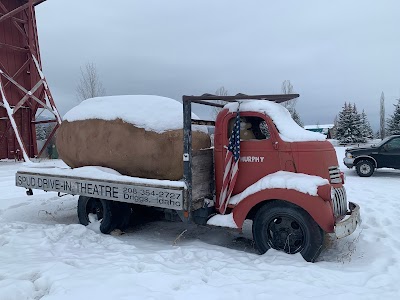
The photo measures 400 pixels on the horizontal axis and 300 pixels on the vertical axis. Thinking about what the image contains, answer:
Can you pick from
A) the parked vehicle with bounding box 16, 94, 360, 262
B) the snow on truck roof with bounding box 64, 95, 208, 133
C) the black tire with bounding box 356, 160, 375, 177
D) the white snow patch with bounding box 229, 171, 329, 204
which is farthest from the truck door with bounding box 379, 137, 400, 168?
the white snow patch with bounding box 229, 171, 329, 204

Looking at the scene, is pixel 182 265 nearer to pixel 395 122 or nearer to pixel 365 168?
pixel 365 168

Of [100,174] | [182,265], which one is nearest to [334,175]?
[182,265]

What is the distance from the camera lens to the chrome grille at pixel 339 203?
537 centimetres

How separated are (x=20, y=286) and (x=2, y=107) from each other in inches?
787

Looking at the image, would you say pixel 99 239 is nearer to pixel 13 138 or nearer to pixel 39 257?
pixel 39 257

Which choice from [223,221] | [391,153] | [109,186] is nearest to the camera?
[223,221]

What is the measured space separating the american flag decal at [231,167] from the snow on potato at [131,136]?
0.77 metres

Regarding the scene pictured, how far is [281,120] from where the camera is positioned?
5.74 m

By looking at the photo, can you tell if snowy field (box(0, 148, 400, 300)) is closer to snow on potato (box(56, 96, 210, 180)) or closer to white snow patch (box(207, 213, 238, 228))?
white snow patch (box(207, 213, 238, 228))

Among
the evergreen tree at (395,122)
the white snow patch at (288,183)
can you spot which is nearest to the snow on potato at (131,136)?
the white snow patch at (288,183)

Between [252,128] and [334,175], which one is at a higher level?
[252,128]

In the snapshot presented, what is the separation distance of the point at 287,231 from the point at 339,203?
956mm

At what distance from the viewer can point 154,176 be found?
648cm

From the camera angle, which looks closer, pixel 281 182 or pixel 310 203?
pixel 310 203
